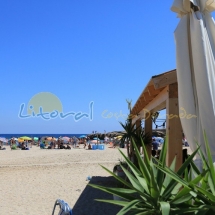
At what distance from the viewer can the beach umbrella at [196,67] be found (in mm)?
2719

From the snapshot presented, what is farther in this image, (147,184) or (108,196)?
(108,196)

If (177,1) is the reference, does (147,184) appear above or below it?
below

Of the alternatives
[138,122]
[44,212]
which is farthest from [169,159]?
[138,122]

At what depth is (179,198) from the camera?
6.29ft

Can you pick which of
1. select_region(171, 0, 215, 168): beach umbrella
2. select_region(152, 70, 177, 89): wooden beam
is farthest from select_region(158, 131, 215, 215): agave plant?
select_region(152, 70, 177, 89): wooden beam

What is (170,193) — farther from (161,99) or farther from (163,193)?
(161,99)

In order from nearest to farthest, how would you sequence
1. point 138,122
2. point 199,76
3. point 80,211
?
point 199,76 < point 80,211 < point 138,122

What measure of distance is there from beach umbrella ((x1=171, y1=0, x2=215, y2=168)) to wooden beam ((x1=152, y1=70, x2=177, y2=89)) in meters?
1.01

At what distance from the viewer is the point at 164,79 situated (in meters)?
4.05

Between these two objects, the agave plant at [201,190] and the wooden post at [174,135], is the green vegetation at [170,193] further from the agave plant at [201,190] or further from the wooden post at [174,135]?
the wooden post at [174,135]

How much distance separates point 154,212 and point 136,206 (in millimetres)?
120

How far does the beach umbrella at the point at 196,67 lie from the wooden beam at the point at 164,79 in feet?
3.32

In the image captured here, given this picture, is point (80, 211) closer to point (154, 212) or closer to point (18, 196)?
point (18, 196)

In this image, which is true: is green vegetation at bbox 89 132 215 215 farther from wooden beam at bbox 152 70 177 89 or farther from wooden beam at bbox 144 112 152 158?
wooden beam at bbox 144 112 152 158
